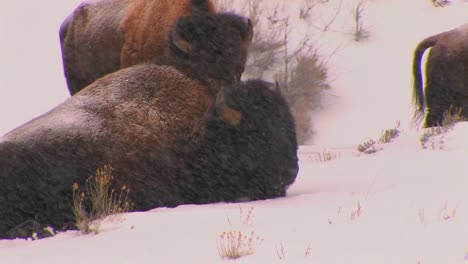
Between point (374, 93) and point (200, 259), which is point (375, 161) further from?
point (374, 93)

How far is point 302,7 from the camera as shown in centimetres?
2400

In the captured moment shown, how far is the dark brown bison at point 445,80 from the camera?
30.0 feet

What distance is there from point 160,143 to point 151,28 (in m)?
1.68

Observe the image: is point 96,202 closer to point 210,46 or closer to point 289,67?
point 210,46

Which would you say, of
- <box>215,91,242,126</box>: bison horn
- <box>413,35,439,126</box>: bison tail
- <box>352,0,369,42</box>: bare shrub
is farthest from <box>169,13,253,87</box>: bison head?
<box>352,0,369,42</box>: bare shrub

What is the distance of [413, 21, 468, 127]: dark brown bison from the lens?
916 centimetres

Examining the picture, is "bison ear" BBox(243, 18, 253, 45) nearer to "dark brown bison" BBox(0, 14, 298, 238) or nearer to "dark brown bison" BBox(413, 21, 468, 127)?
"dark brown bison" BBox(0, 14, 298, 238)

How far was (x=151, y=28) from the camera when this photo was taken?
637 centimetres

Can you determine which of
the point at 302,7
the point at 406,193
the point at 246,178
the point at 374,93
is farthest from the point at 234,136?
the point at 302,7

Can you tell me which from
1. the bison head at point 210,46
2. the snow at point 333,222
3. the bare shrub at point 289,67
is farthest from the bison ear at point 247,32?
the bare shrub at point 289,67

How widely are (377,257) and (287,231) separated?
70cm

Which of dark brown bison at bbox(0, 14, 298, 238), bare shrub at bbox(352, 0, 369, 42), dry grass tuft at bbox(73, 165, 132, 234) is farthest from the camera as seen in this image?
bare shrub at bbox(352, 0, 369, 42)

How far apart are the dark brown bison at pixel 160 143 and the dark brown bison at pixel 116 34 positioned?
47cm

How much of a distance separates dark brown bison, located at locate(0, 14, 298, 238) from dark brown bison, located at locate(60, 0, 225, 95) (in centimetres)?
47
